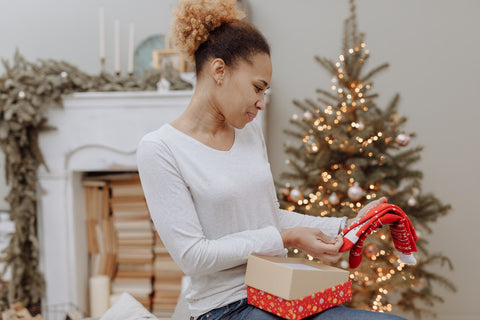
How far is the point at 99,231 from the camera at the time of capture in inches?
111

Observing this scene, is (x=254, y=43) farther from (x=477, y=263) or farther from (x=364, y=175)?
(x=477, y=263)

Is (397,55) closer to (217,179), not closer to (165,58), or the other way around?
(165,58)

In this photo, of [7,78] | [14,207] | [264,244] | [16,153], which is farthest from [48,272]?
[264,244]

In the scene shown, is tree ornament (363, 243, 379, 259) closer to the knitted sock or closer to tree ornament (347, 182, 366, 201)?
tree ornament (347, 182, 366, 201)

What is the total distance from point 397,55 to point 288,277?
2.28m

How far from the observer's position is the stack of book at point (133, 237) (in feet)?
9.18

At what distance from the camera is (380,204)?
1.07m

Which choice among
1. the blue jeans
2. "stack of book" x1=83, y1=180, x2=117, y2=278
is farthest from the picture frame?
the blue jeans

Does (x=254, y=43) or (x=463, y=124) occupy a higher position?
(x=254, y=43)

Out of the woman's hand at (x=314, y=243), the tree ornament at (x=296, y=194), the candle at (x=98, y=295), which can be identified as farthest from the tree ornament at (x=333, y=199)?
the candle at (x=98, y=295)

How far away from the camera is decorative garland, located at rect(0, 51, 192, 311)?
2340 millimetres

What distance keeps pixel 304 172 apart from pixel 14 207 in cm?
164

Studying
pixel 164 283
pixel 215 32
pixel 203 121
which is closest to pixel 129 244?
pixel 164 283

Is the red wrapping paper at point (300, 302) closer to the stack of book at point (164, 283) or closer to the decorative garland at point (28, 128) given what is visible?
the decorative garland at point (28, 128)
